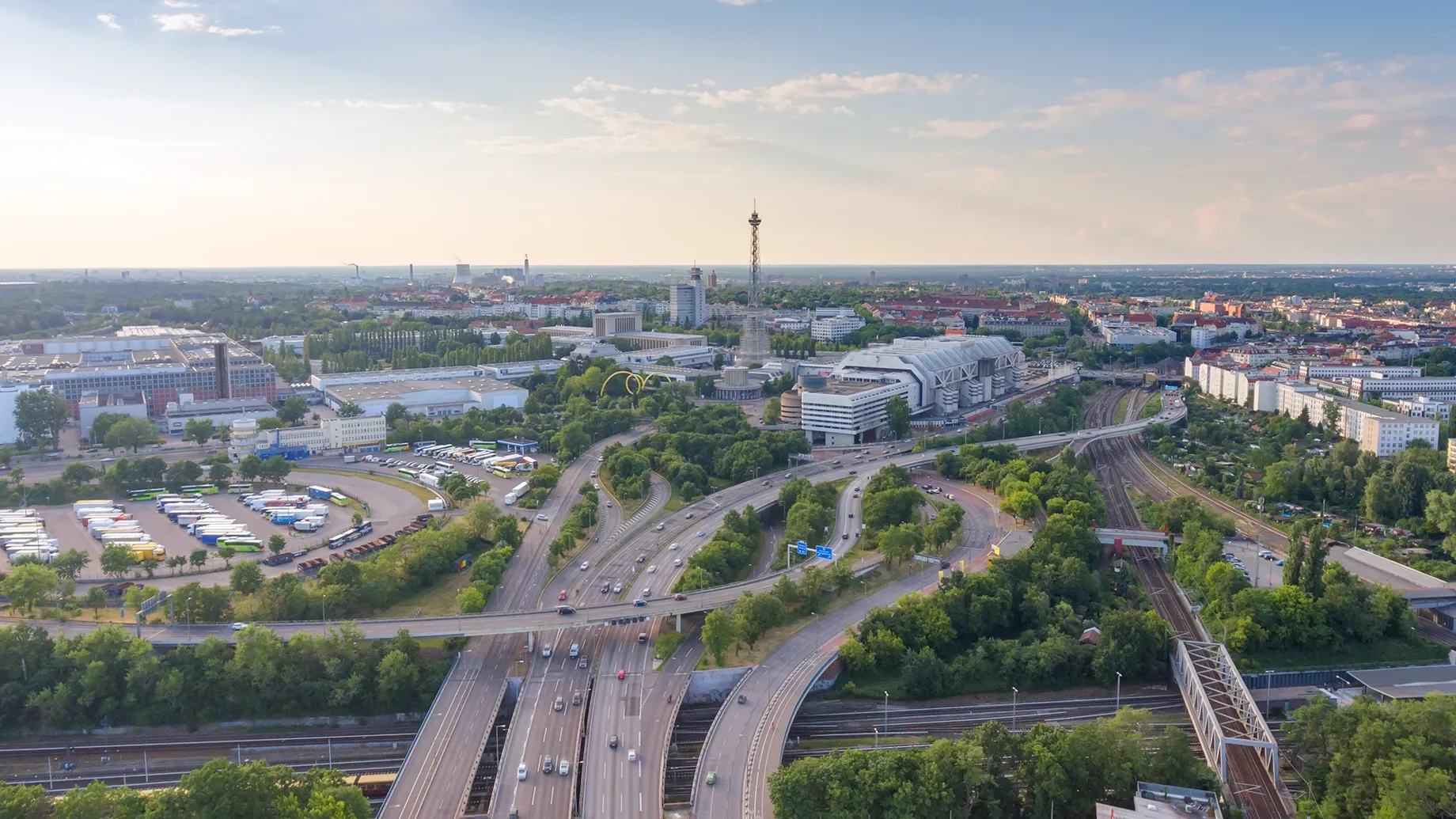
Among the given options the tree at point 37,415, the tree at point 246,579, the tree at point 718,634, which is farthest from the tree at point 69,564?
the tree at point 37,415

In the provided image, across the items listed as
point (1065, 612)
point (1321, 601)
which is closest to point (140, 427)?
point (1065, 612)

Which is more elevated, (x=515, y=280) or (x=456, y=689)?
(x=515, y=280)

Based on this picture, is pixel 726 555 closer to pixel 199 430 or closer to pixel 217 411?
pixel 199 430

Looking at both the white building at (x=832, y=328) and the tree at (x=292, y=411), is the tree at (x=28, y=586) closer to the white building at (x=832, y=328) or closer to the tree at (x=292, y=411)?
the tree at (x=292, y=411)

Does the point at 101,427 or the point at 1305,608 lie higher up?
the point at 101,427

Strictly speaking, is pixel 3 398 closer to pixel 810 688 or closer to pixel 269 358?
pixel 269 358

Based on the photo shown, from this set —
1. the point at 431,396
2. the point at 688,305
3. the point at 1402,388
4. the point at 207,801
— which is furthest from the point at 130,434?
the point at 1402,388

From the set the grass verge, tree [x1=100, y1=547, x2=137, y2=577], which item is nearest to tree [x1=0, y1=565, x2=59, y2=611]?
tree [x1=100, y1=547, x2=137, y2=577]

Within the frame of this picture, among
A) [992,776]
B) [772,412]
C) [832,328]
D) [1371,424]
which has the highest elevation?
[832,328]
